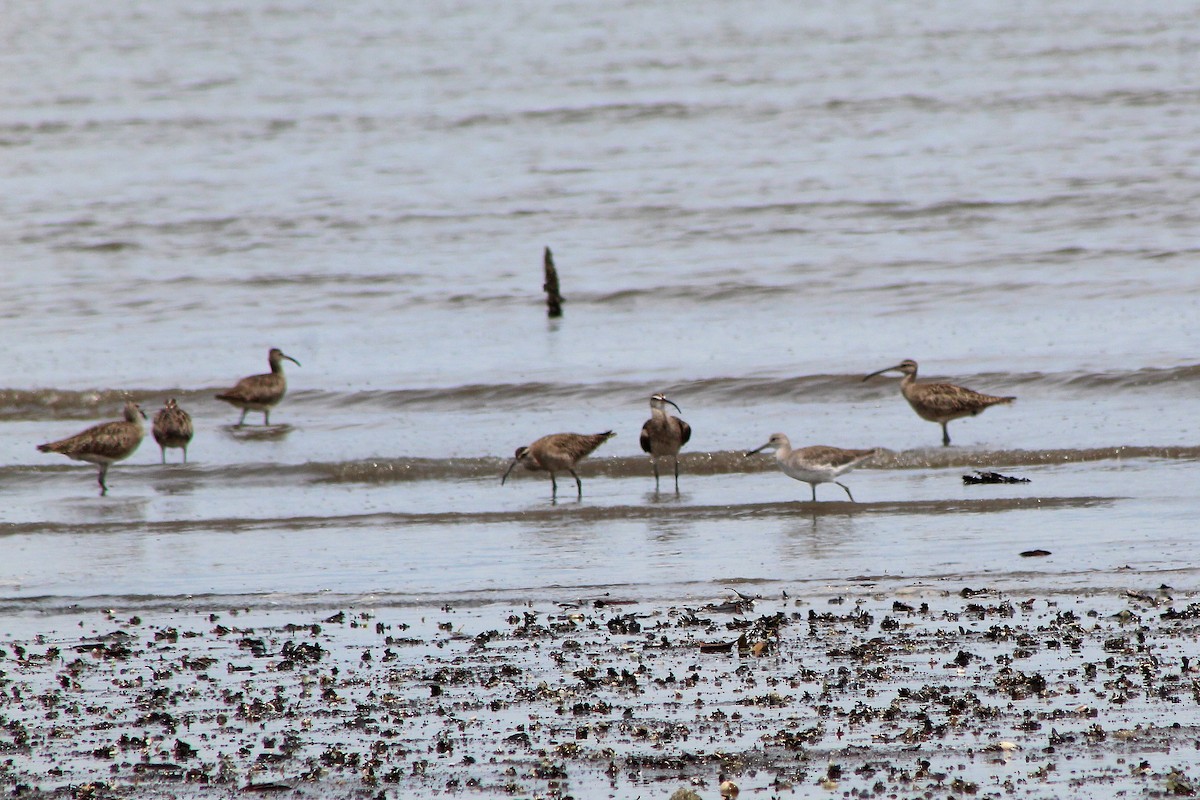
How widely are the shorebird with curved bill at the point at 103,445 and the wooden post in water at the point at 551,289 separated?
26.4 feet

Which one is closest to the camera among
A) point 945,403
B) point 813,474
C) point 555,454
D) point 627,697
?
point 627,697

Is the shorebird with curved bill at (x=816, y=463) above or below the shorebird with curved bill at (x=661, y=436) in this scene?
below

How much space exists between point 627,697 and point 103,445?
865cm

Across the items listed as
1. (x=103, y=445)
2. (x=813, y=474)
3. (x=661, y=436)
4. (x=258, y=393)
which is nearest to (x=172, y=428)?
(x=103, y=445)

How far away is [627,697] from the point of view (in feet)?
21.7

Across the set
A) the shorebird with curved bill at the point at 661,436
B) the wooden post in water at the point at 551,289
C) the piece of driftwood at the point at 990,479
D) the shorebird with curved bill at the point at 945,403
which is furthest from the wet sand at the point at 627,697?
the wooden post in water at the point at 551,289

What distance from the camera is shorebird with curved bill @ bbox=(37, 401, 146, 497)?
46.1 ft

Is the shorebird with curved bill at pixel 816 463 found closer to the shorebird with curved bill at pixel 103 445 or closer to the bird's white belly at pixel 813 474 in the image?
the bird's white belly at pixel 813 474

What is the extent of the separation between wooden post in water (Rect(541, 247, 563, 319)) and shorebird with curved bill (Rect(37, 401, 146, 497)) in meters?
8.04

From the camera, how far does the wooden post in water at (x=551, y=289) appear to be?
21688mm

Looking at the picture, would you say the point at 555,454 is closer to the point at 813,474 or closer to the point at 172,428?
the point at 813,474

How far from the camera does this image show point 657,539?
1071 cm

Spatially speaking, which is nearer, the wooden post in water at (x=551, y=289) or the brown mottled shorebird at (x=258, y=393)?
the brown mottled shorebird at (x=258, y=393)

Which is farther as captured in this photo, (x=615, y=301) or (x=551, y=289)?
(x=615, y=301)
